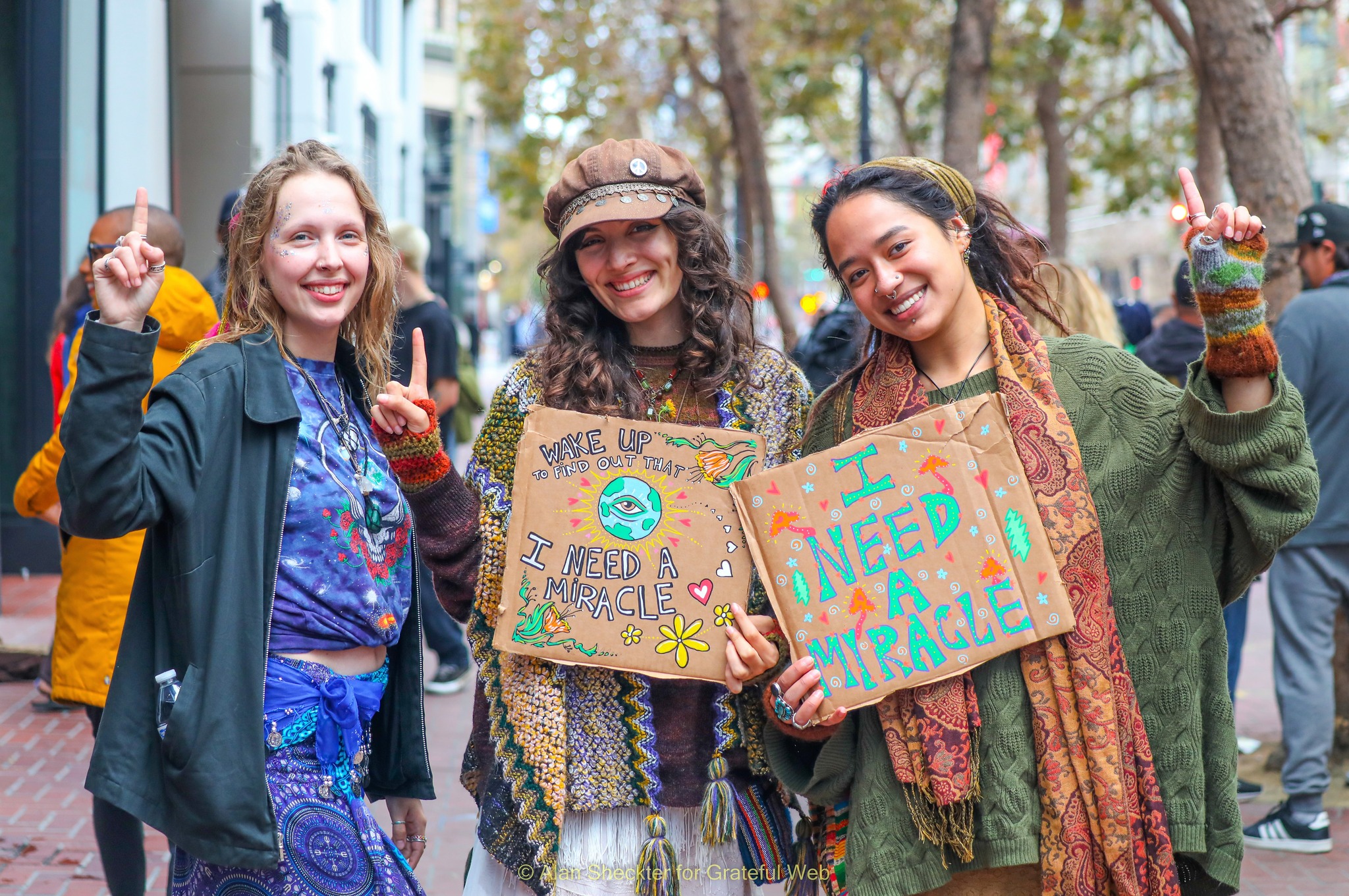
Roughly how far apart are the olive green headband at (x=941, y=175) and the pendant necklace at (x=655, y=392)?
59 cm

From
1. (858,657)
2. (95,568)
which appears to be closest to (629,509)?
(858,657)

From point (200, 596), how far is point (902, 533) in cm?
121

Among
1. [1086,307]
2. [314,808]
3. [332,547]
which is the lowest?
[314,808]

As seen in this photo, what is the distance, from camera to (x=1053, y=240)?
1689 centimetres

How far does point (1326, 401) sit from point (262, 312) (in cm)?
406

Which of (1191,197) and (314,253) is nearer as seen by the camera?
(1191,197)

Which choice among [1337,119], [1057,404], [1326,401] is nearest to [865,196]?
[1057,404]

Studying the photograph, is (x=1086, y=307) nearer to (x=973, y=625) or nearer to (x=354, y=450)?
(x=973, y=625)

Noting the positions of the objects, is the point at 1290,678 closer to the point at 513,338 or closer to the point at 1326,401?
the point at 1326,401

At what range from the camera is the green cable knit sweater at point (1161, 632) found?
2180mm

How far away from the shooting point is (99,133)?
959 centimetres

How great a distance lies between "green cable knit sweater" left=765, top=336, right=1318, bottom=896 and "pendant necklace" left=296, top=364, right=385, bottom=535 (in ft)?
3.36

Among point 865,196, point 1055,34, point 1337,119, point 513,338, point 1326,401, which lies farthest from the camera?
point 513,338

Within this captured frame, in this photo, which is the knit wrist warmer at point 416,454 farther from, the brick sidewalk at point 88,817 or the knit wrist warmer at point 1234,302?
the brick sidewalk at point 88,817
